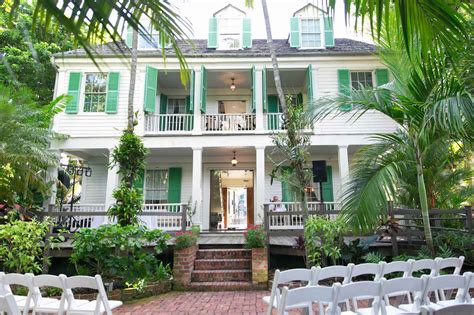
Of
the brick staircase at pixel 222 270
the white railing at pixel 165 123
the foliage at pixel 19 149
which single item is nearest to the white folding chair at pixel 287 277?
the brick staircase at pixel 222 270

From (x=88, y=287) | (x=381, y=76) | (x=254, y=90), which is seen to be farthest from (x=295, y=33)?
(x=88, y=287)

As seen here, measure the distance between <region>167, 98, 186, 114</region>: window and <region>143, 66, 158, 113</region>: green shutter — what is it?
173 cm

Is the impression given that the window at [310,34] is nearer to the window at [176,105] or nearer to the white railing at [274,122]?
the white railing at [274,122]

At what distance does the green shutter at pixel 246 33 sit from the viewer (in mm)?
11734

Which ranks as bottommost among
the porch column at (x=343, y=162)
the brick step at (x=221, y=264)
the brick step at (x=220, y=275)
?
the brick step at (x=220, y=275)

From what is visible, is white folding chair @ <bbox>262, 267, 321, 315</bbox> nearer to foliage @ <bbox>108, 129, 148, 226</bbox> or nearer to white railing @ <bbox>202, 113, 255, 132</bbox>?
foliage @ <bbox>108, 129, 148, 226</bbox>

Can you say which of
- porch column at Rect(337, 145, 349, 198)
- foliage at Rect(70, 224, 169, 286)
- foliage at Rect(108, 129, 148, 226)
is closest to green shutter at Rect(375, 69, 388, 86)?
porch column at Rect(337, 145, 349, 198)

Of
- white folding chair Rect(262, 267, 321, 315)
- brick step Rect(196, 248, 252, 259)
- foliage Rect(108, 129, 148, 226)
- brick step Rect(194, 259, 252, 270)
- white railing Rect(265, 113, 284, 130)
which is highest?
white railing Rect(265, 113, 284, 130)

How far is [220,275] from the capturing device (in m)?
6.61

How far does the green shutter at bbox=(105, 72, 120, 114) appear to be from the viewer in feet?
34.9

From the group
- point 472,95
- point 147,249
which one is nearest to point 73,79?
point 147,249

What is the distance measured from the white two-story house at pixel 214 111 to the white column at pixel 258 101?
0.12ft

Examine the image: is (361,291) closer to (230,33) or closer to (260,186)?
(260,186)

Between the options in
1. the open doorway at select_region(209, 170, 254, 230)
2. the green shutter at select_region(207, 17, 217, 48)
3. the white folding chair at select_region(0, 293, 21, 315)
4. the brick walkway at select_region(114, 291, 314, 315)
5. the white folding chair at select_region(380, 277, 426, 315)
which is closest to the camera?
the white folding chair at select_region(0, 293, 21, 315)
